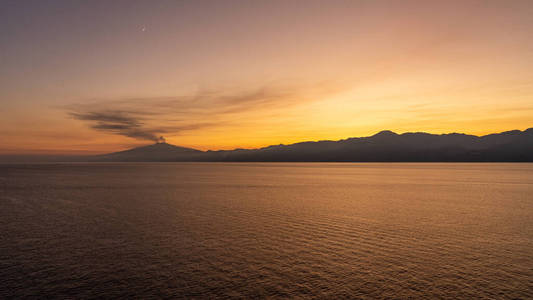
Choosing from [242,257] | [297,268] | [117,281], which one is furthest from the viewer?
[242,257]

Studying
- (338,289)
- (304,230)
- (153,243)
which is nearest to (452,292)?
(338,289)

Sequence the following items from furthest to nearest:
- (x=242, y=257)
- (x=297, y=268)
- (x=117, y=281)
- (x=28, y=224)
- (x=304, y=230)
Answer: (x=28, y=224), (x=304, y=230), (x=242, y=257), (x=297, y=268), (x=117, y=281)

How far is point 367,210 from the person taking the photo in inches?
1599

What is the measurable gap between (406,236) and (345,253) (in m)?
7.83

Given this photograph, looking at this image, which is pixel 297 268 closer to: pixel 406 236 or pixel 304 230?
pixel 304 230

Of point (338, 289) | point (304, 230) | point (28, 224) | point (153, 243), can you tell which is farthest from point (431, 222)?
point (28, 224)

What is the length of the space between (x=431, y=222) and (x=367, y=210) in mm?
8983

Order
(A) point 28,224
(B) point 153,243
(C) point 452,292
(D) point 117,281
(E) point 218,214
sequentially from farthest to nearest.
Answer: (E) point 218,214, (A) point 28,224, (B) point 153,243, (D) point 117,281, (C) point 452,292

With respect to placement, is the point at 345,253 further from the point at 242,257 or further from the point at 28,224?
the point at 28,224

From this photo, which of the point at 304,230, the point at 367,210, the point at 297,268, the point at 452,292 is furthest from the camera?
the point at 367,210

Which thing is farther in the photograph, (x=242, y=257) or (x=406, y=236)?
(x=406, y=236)

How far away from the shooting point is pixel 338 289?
16.1 metres

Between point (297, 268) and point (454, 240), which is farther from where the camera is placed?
point (454, 240)

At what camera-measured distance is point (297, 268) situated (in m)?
19.0
